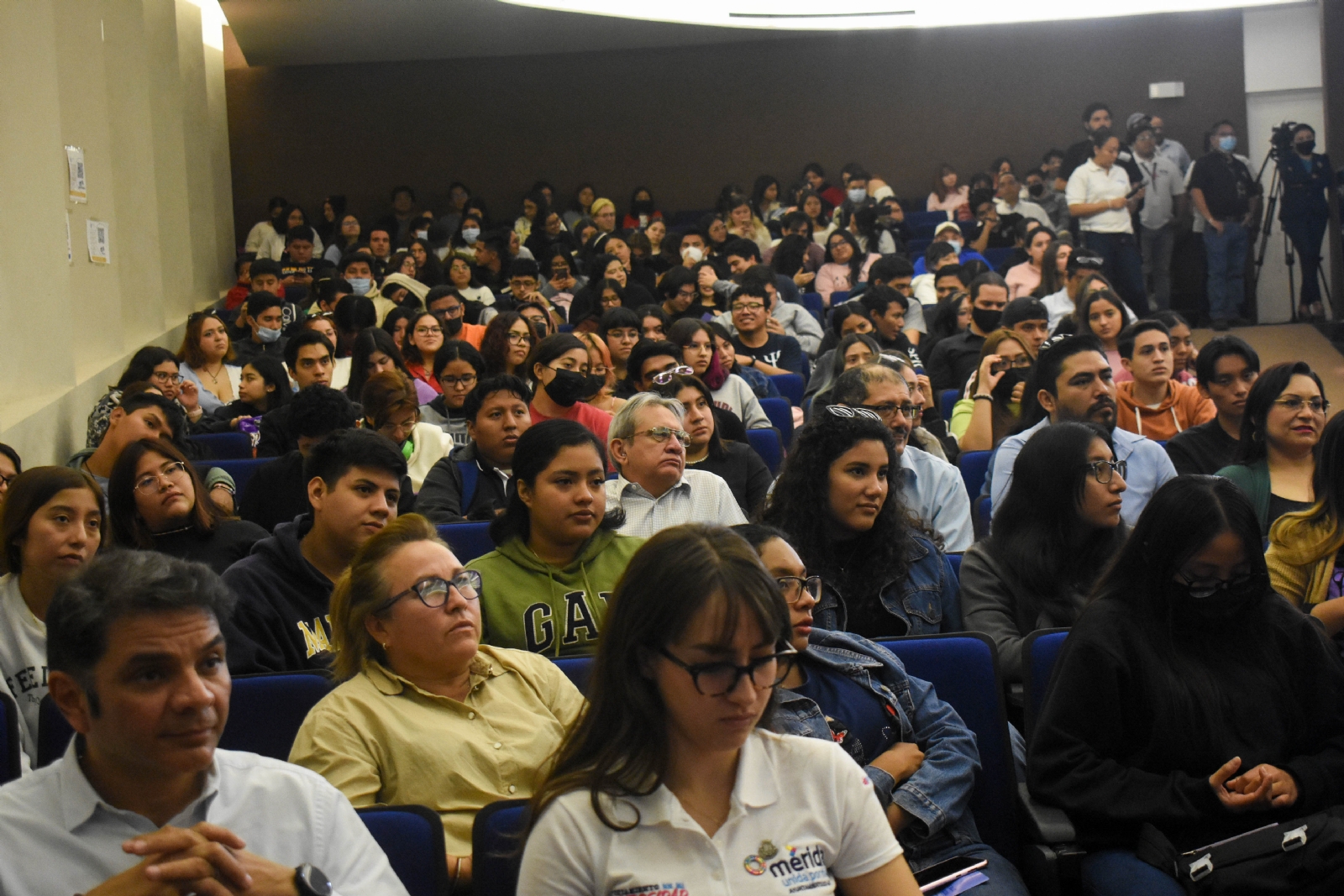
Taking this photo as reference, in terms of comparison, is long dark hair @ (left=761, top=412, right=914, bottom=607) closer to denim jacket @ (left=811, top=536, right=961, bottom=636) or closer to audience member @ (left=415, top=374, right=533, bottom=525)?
denim jacket @ (left=811, top=536, right=961, bottom=636)

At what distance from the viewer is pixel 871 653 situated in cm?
216

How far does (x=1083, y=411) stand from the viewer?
368 cm

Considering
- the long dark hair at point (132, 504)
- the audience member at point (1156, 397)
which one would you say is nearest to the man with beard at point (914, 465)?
the audience member at point (1156, 397)

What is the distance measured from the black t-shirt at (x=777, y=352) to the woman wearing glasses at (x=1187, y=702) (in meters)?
4.24

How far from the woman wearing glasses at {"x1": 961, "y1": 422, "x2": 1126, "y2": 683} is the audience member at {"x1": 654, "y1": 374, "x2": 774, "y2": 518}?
1154 millimetres

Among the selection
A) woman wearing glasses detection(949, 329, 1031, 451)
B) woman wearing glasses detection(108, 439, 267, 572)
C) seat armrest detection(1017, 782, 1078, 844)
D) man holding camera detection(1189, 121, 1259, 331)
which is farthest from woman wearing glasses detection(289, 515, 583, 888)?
man holding camera detection(1189, 121, 1259, 331)

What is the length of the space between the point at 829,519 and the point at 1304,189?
27.5 feet

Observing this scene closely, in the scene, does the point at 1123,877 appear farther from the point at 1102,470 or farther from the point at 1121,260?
the point at 1121,260

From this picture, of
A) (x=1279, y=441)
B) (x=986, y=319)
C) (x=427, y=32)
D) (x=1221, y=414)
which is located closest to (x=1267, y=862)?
(x=1279, y=441)

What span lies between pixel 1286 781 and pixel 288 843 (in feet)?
4.96

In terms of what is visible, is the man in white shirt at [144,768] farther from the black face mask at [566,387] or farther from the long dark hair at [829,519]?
the black face mask at [566,387]

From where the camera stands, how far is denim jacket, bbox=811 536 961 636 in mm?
2596

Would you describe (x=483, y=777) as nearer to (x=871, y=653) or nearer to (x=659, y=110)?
(x=871, y=653)

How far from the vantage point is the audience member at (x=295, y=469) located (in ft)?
11.9
